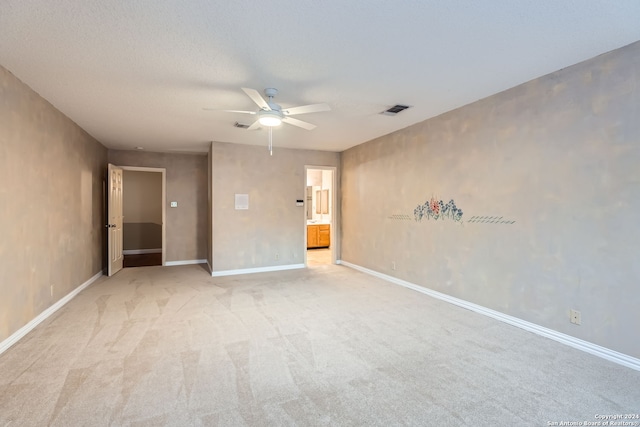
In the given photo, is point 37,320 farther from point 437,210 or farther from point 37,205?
point 437,210

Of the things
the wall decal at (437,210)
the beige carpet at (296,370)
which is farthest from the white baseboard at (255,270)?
the wall decal at (437,210)

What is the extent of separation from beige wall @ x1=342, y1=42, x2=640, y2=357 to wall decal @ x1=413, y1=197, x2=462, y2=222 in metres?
0.08

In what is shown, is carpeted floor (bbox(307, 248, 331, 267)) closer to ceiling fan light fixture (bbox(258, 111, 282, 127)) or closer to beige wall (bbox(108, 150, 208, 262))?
beige wall (bbox(108, 150, 208, 262))

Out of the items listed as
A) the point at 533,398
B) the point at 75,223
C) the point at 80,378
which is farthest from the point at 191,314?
the point at 533,398

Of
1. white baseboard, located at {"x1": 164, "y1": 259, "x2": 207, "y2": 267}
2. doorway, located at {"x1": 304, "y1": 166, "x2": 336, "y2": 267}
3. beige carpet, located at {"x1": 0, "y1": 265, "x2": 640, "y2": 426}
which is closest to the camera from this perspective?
beige carpet, located at {"x1": 0, "y1": 265, "x2": 640, "y2": 426}

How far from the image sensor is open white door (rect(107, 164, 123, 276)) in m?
5.71

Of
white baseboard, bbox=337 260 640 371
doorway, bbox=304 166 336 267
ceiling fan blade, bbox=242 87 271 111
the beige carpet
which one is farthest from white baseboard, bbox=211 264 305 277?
ceiling fan blade, bbox=242 87 271 111

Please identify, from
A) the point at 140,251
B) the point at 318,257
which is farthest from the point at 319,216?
the point at 140,251

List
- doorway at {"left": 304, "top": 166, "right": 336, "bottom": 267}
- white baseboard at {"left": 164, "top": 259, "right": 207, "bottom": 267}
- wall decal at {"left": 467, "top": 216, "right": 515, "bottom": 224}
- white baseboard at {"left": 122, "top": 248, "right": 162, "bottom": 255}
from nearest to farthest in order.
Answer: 1. wall decal at {"left": 467, "top": 216, "right": 515, "bottom": 224}
2. white baseboard at {"left": 164, "top": 259, "right": 207, "bottom": 267}
3. doorway at {"left": 304, "top": 166, "right": 336, "bottom": 267}
4. white baseboard at {"left": 122, "top": 248, "right": 162, "bottom": 255}

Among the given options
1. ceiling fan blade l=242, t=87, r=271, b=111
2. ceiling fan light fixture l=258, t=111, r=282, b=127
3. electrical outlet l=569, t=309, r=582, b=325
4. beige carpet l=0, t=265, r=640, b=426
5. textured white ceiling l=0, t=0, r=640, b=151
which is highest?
textured white ceiling l=0, t=0, r=640, b=151

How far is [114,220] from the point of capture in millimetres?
5953

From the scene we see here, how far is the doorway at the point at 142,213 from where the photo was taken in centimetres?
864

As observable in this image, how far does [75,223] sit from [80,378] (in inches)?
120

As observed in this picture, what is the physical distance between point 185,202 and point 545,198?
6684 millimetres
